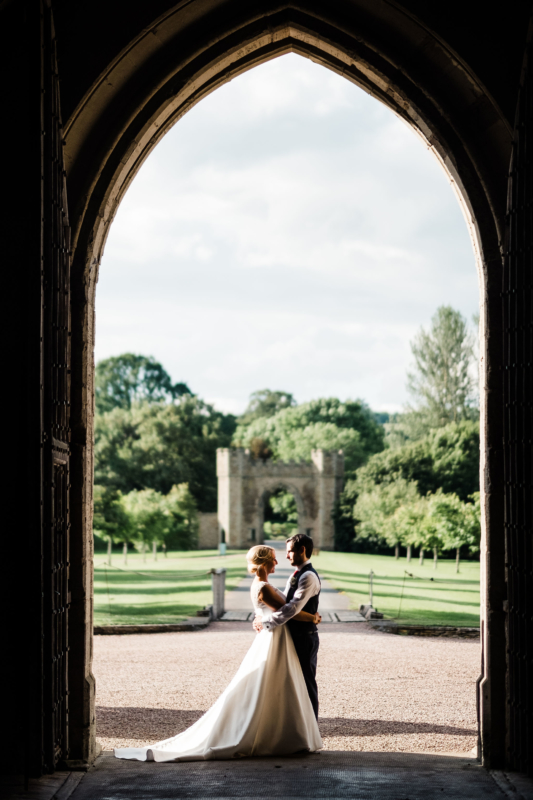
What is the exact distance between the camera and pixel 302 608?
5172 millimetres

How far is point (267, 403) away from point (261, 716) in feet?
195

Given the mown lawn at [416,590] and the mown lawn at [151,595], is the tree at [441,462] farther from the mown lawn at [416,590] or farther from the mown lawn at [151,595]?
the mown lawn at [151,595]

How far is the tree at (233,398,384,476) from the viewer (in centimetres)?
5331

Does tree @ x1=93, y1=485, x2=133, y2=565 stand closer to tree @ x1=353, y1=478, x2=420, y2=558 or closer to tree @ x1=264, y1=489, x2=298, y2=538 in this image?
tree @ x1=353, y1=478, x2=420, y2=558

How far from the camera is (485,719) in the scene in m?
4.59

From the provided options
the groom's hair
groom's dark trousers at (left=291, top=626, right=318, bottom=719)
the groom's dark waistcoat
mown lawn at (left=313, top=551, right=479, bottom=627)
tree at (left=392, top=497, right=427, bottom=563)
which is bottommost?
mown lawn at (left=313, top=551, right=479, bottom=627)

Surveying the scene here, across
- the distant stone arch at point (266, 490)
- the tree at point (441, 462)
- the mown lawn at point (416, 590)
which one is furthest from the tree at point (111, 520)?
the distant stone arch at point (266, 490)

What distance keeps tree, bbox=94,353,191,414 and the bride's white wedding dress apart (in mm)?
49102

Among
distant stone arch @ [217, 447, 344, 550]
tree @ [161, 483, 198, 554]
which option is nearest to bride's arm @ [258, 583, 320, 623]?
tree @ [161, 483, 198, 554]

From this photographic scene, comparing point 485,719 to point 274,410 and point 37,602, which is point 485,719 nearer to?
point 37,602

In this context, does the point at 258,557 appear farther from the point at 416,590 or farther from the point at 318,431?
the point at 318,431

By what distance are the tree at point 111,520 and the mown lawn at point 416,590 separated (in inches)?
277

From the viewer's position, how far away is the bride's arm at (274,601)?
5.17 metres

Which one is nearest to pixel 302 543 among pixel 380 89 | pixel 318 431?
pixel 380 89
